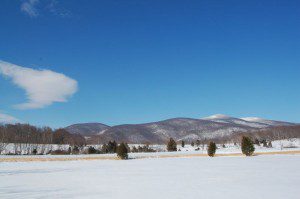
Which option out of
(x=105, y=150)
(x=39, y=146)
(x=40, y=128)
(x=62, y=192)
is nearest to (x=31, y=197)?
(x=62, y=192)

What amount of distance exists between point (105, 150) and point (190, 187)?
7838 centimetres

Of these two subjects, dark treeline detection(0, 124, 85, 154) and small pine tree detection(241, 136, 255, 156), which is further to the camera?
dark treeline detection(0, 124, 85, 154)

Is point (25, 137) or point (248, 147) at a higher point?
point (25, 137)

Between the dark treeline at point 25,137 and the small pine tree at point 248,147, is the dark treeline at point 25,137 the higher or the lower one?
the higher one

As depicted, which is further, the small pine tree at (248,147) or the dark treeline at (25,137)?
the dark treeline at (25,137)

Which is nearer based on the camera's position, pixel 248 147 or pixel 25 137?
pixel 248 147

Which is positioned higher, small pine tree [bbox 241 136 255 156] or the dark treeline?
the dark treeline

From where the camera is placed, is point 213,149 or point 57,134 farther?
point 57,134

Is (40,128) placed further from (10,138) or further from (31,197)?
(31,197)

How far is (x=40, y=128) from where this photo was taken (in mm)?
146500

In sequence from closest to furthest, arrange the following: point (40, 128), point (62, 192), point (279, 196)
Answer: point (279, 196) < point (62, 192) < point (40, 128)

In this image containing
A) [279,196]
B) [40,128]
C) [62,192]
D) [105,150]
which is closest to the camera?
[279,196]

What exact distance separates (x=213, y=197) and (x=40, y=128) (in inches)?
5631

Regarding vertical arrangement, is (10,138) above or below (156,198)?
above
